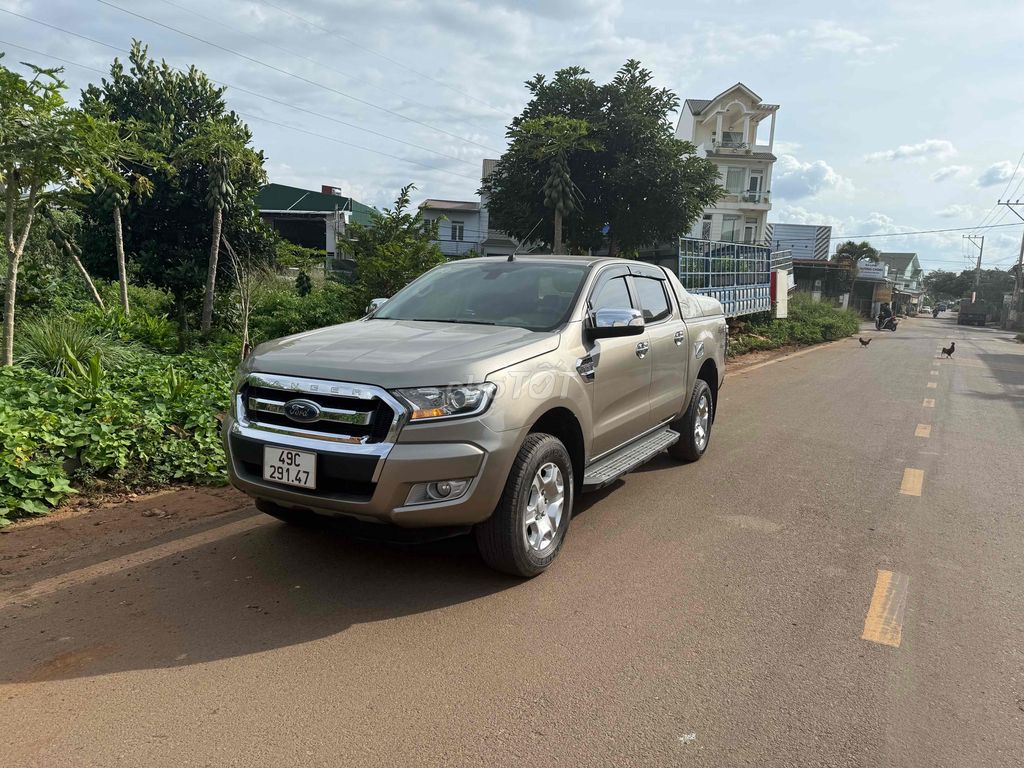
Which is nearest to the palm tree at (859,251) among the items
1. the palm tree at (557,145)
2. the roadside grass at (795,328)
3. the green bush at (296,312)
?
the roadside grass at (795,328)

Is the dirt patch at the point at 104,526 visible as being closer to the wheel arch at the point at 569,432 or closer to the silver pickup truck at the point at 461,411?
the silver pickup truck at the point at 461,411

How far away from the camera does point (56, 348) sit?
6906mm

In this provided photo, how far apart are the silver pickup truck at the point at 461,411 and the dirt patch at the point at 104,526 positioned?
1.12 m

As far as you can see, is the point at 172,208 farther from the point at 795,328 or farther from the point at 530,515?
the point at 795,328

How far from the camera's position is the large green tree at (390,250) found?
35.4 feet

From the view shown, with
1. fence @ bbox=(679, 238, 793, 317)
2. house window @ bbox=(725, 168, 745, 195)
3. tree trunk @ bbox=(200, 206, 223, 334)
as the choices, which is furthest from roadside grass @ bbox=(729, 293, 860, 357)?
house window @ bbox=(725, 168, 745, 195)

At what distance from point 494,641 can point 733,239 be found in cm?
4647

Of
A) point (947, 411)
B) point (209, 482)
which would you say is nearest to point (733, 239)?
point (947, 411)

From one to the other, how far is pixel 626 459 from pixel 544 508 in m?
1.15

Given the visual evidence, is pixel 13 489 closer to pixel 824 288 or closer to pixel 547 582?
pixel 547 582

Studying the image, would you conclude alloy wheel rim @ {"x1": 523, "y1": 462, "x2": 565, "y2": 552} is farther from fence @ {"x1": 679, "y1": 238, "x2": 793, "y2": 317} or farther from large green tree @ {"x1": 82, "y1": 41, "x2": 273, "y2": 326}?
fence @ {"x1": 679, "y1": 238, "x2": 793, "y2": 317}

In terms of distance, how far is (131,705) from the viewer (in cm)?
273

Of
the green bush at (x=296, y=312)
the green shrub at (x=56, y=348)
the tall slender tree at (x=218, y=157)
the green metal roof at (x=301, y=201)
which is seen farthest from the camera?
the green metal roof at (x=301, y=201)

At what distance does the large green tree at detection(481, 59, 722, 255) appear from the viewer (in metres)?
23.0
